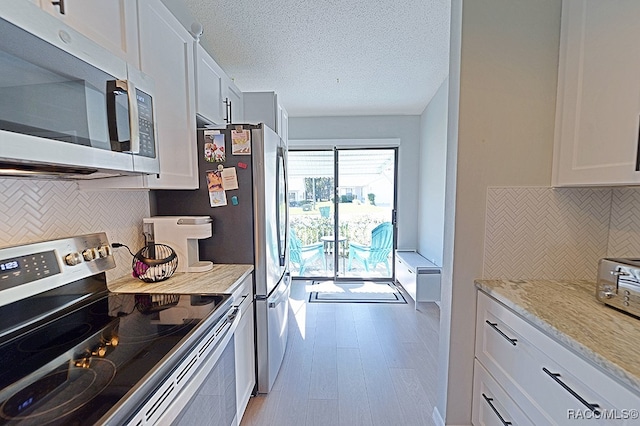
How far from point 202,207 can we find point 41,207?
808 millimetres

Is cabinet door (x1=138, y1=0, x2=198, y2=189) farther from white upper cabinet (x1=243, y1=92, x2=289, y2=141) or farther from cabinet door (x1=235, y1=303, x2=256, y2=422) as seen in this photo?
white upper cabinet (x1=243, y1=92, x2=289, y2=141)

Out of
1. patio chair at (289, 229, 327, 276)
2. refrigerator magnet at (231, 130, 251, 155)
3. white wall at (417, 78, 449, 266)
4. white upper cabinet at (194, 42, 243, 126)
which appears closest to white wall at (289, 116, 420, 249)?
white wall at (417, 78, 449, 266)

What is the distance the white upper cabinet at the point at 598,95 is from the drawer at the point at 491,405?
102 cm

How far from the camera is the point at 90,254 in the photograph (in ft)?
4.09

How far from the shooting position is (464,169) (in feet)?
4.97

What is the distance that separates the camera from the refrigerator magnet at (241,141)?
1.82m

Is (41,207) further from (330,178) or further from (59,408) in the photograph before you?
(330,178)

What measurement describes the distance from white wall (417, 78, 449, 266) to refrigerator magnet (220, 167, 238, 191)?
2294 millimetres

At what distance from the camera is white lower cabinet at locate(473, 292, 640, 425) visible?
0.87m

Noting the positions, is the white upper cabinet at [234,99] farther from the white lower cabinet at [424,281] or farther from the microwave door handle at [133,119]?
the white lower cabinet at [424,281]

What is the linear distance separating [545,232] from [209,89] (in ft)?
7.15

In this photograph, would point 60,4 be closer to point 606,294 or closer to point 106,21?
point 106,21

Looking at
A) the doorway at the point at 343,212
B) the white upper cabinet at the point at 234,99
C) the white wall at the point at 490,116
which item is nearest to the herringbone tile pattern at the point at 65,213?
the white upper cabinet at the point at 234,99

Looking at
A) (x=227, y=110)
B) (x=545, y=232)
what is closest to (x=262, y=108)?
(x=227, y=110)
